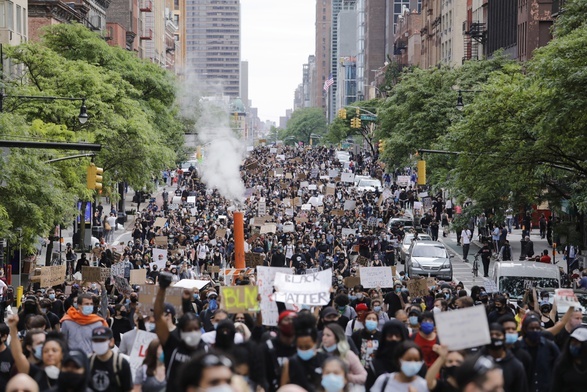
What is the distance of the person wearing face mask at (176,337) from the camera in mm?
10312

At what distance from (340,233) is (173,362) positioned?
1459 inches

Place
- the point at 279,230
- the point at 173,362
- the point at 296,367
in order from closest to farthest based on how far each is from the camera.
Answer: the point at 296,367 → the point at 173,362 → the point at 279,230

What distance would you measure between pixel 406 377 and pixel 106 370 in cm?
249

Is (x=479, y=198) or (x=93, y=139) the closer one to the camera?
(x=479, y=198)

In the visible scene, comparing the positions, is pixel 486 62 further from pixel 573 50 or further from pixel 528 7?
pixel 573 50

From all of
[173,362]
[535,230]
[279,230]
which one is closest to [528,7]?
[535,230]

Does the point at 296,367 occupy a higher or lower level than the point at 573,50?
lower

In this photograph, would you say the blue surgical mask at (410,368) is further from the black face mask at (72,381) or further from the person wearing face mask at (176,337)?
the black face mask at (72,381)

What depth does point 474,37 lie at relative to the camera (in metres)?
81.2

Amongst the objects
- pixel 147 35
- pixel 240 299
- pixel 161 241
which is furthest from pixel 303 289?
pixel 147 35

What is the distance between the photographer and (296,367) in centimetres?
969

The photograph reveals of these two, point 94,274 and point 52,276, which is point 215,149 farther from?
point 52,276

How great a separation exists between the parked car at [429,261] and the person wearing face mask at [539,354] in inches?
947

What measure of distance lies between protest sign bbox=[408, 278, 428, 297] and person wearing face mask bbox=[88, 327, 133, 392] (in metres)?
14.0
